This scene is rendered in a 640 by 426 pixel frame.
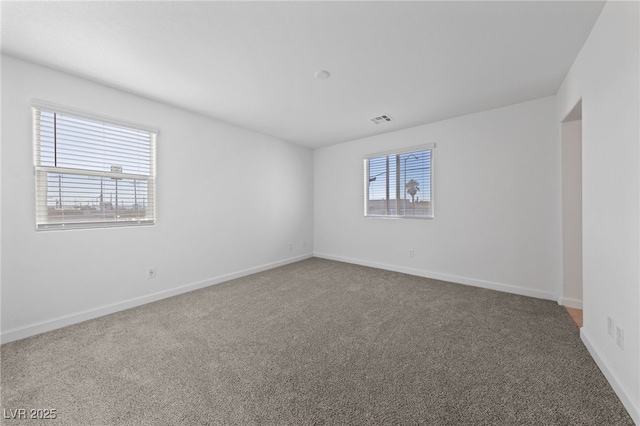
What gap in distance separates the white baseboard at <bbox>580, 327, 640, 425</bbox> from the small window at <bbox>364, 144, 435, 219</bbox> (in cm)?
236

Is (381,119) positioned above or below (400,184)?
above

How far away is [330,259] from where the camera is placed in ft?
17.5

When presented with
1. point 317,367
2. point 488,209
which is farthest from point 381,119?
point 317,367

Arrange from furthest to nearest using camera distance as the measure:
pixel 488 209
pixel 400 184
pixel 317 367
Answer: pixel 400 184, pixel 488 209, pixel 317 367

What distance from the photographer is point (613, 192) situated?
1579 mm

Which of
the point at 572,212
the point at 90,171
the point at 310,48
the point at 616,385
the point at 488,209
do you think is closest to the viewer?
the point at 616,385

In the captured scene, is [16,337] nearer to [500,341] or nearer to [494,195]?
[500,341]

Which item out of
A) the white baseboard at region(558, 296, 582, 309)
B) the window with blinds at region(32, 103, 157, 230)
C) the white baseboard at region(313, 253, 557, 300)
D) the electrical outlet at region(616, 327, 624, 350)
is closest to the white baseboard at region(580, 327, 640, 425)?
the electrical outlet at region(616, 327, 624, 350)

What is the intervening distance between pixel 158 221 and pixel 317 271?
8.36ft

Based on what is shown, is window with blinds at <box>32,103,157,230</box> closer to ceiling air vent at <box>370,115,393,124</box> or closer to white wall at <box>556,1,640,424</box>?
ceiling air vent at <box>370,115,393,124</box>

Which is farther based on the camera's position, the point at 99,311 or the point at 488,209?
the point at 488,209

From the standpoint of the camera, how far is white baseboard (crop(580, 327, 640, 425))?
131 cm

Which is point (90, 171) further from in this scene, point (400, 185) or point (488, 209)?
point (488, 209)

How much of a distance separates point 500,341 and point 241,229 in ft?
11.8
